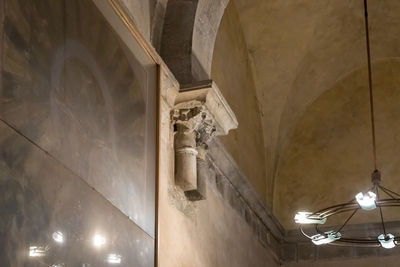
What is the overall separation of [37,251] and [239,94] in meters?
5.96

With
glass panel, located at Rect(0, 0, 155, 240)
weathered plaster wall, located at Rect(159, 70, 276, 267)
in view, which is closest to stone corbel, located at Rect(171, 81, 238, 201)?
weathered plaster wall, located at Rect(159, 70, 276, 267)

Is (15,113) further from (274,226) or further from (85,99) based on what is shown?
(274,226)

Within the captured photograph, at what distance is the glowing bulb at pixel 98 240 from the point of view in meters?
4.82

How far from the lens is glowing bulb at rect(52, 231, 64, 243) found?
432 cm

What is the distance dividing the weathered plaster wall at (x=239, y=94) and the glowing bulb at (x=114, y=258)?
151 inches

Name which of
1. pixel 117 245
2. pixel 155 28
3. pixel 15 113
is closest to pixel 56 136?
pixel 15 113

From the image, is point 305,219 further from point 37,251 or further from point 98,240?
point 37,251

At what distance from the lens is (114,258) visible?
5059 millimetres

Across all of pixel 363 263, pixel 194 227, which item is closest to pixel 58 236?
pixel 194 227

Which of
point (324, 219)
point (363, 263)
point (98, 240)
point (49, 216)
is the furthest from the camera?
point (363, 263)

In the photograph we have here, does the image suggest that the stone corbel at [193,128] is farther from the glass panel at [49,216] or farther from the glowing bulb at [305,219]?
the glass panel at [49,216]

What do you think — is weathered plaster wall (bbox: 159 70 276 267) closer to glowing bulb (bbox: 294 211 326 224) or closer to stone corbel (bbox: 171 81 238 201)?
stone corbel (bbox: 171 81 238 201)

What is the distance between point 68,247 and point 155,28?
9.85 feet

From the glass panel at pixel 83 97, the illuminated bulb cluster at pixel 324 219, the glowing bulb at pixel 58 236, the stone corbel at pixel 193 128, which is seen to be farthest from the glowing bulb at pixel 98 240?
the illuminated bulb cluster at pixel 324 219
